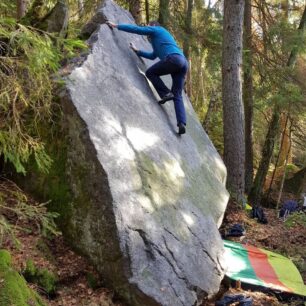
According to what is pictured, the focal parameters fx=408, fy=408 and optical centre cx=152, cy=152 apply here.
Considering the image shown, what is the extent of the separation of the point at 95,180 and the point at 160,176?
1223mm

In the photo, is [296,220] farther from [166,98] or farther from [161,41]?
[161,41]

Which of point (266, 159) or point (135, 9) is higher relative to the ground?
point (135, 9)

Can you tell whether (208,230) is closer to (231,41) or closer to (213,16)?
(231,41)

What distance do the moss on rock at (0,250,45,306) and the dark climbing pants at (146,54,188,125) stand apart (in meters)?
4.21

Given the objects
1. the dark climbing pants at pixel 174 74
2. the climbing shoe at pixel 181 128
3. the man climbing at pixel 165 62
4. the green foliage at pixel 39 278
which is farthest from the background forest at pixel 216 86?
the climbing shoe at pixel 181 128

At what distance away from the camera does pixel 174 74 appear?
749 centimetres

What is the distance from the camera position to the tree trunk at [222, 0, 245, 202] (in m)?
10.6

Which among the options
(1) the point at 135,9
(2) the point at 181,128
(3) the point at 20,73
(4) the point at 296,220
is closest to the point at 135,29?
(2) the point at 181,128

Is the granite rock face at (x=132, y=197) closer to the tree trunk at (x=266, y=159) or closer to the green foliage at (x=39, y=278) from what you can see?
the green foliage at (x=39, y=278)

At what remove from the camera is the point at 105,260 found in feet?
16.2

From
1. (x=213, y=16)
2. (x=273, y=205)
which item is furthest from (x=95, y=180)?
(x=273, y=205)

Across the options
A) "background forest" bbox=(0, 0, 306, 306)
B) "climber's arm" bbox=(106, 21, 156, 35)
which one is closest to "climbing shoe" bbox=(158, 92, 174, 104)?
"climber's arm" bbox=(106, 21, 156, 35)

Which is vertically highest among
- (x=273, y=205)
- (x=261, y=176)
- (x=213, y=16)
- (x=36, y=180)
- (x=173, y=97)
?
(x=213, y=16)

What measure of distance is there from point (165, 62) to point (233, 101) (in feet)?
13.1
